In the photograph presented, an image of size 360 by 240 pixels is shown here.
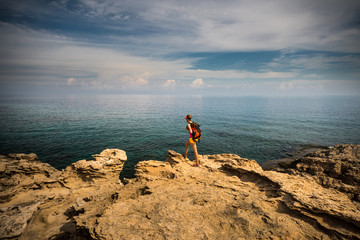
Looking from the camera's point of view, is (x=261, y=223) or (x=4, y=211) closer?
(x=261, y=223)

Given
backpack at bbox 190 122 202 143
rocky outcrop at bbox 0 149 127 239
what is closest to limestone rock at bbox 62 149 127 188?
rocky outcrop at bbox 0 149 127 239

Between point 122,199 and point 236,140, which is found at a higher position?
point 122,199

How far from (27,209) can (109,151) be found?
6719mm

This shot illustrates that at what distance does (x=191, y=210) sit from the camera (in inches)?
223

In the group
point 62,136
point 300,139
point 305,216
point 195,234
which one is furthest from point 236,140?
point 62,136

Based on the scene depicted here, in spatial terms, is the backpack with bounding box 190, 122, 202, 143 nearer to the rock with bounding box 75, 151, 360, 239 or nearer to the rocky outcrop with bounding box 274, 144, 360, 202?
the rock with bounding box 75, 151, 360, 239

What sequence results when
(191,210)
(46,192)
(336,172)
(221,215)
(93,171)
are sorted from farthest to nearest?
(93,171)
(46,192)
(336,172)
(191,210)
(221,215)

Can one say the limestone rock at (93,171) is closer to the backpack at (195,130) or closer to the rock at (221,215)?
the rock at (221,215)

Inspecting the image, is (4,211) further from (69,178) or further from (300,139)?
(300,139)

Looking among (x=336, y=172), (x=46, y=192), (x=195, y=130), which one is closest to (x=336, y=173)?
(x=336, y=172)

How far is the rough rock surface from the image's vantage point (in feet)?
15.7

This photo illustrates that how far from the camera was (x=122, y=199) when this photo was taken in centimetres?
691

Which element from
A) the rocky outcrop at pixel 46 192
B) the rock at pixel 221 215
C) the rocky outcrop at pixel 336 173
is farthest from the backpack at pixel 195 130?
the rocky outcrop at pixel 336 173

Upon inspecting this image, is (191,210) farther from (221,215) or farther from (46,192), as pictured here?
(46,192)
